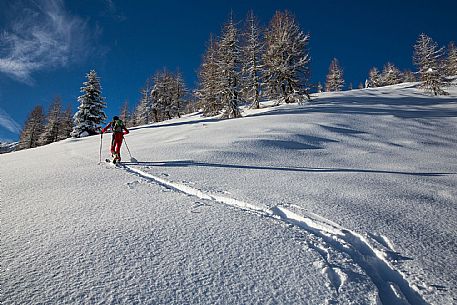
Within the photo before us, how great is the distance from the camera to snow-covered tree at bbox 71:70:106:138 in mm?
29391

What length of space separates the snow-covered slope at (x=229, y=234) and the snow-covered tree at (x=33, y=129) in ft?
162

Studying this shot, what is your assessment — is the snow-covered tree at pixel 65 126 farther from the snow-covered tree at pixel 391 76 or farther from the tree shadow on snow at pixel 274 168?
the snow-covered tree at pixel 391 76

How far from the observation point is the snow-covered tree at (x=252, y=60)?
2381cm

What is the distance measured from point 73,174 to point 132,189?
241 cm

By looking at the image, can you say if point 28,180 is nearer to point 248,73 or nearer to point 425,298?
point 425,298

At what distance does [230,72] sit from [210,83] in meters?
4.74

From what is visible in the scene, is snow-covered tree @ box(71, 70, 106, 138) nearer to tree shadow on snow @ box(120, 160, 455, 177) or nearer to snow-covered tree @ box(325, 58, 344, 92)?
tree shadow on snow @ box(120, 160, 455, 177)

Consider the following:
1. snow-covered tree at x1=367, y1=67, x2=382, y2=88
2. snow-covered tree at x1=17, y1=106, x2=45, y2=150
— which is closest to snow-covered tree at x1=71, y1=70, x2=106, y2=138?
snow-covered tree at x1=17, y1=106, x2=45, y2=150

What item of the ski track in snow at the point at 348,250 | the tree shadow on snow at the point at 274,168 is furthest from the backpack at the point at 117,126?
the ski track in snow at the point at 348,250

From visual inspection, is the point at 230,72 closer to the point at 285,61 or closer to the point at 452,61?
the point at 285,61

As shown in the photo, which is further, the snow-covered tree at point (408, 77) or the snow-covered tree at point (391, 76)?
the snow-covered tree at point (408, 77)

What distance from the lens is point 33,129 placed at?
44812mm

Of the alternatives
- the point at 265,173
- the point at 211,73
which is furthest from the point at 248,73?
the point at 265,173

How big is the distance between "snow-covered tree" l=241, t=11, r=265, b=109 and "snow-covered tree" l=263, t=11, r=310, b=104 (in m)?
0.92
